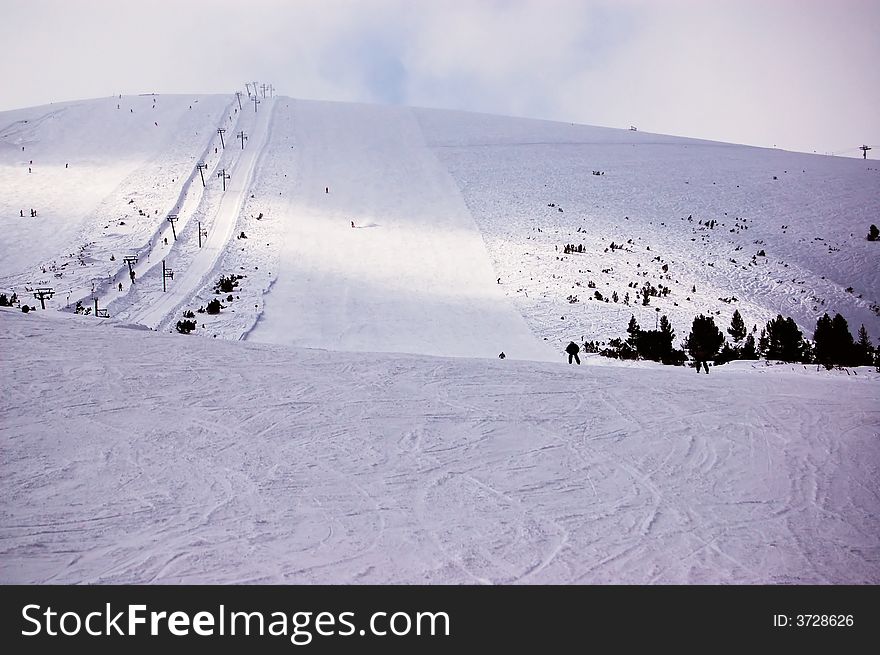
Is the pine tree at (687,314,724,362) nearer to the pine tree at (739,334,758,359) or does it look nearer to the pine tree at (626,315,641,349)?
the pine tree at (739,334,758,359)

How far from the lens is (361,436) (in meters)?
7.96

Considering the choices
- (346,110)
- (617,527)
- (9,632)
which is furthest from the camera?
(346,110)

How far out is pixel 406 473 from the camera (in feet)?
23.1

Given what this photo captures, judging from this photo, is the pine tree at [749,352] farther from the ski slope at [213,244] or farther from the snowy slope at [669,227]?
the ski slope at [213,244]

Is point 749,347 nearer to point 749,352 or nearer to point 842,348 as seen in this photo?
point 749,352

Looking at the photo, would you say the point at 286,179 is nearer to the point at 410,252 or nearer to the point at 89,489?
the point at 410,252

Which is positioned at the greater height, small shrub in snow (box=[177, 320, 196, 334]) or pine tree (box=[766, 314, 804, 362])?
small shrub in snow (box=[177, 320, 196, 334])

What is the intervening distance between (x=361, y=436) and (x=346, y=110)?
54.3m

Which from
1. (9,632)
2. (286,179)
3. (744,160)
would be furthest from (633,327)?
(744,160)

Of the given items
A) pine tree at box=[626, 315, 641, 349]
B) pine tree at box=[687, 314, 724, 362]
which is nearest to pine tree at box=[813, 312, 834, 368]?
pine tree at box=[687, 314, 724, 362]

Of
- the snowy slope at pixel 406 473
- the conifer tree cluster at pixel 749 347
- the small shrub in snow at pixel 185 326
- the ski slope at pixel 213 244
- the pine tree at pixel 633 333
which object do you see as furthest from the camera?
the ski slope at pixel 213 244

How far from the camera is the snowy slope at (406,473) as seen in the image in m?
5.44

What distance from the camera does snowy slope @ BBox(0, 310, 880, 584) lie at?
5441 millimetres

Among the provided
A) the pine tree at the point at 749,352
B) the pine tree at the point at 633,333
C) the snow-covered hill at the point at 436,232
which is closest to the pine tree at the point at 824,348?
the pine tree at the point at 749,352
